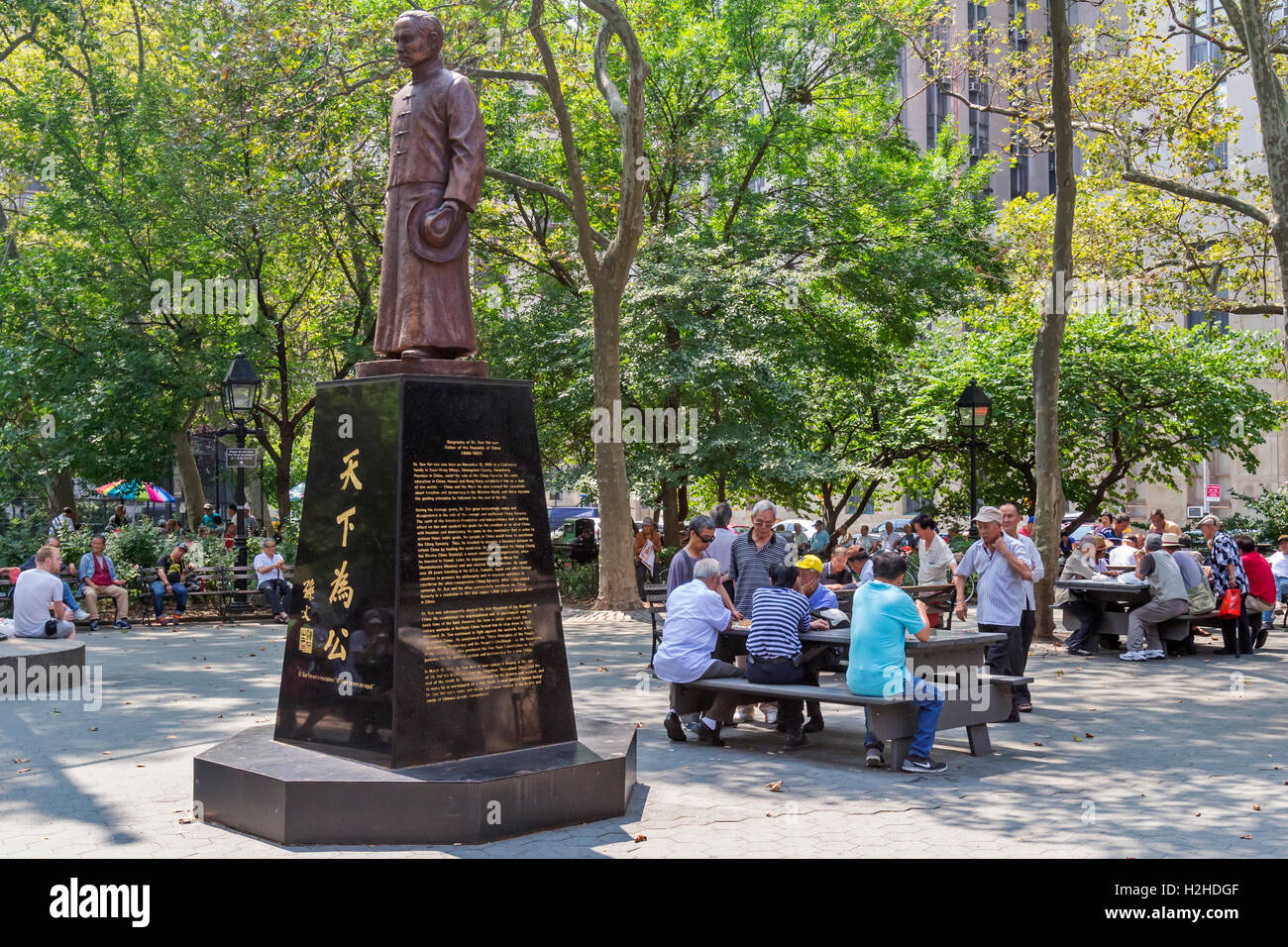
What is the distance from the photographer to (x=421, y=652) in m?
6.74

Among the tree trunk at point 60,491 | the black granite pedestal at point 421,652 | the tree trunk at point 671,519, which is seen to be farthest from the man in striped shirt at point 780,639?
the tree trunk at point 60,491

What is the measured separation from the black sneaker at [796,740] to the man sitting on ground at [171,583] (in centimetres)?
1386

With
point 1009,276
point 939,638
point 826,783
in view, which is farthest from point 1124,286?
point 826,783

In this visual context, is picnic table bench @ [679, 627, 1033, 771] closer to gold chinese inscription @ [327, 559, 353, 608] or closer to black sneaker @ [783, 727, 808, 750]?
black sneaker @ [783, 727, 808, 750]

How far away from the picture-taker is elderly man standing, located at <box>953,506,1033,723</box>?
33.6ft

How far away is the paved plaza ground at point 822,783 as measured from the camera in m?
6.34

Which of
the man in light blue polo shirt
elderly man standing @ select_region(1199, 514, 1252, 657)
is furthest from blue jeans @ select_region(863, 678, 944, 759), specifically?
elderly man standing @ select_region(1199, 514, 1252, 657)

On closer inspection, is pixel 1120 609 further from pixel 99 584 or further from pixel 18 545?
pixel 18 545

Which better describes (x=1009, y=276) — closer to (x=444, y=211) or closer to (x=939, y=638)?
(x=939, y=638)

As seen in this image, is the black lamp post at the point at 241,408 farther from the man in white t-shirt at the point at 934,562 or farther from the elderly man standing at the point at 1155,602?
the elderly man standing at the point at 1155,602

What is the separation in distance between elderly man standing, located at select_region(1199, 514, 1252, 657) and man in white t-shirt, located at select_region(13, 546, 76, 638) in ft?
47.0

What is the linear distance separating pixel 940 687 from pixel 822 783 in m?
1.24

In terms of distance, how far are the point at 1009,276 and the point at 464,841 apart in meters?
21.6

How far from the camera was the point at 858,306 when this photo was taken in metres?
24.1
